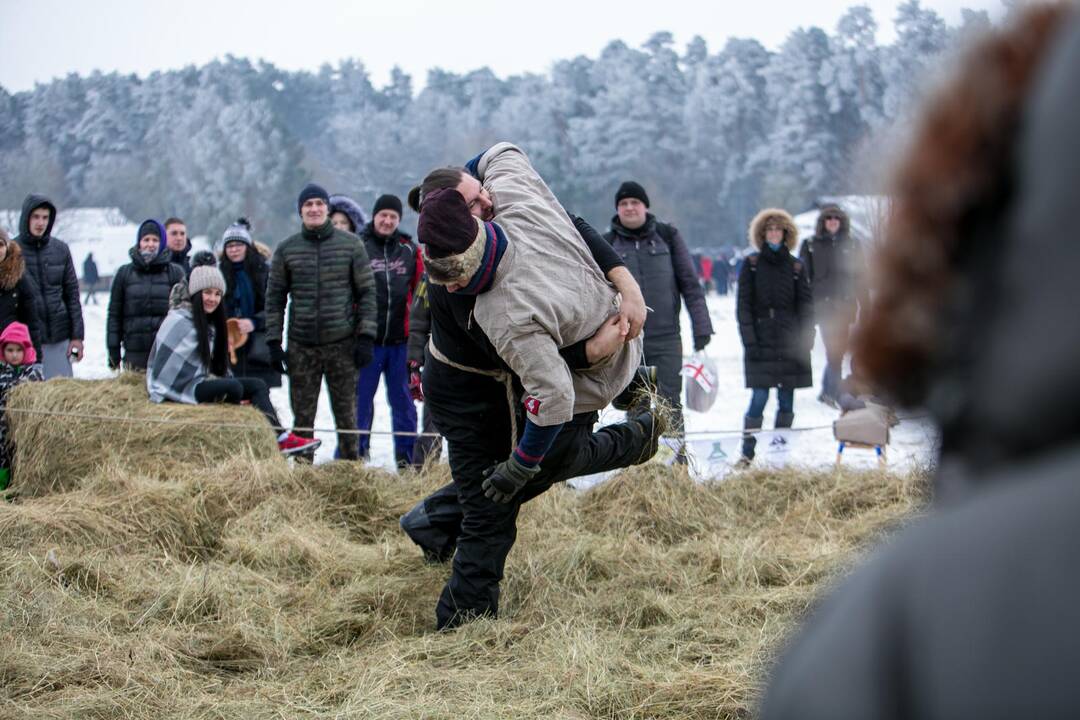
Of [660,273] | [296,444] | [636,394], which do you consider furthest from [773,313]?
[636,394]

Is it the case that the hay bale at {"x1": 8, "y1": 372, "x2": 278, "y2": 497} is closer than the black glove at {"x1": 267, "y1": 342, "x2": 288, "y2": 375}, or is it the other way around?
the hay bale at {"x1": 8, "y1": 372, "x2": 278, "y2": 497}

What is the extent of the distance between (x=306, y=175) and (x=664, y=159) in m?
19.4

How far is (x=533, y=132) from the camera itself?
68312 mm

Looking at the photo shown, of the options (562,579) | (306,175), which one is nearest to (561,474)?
(562,579)

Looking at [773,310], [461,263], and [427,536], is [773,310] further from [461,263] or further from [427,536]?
[461,263]

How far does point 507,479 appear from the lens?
409 centimetres

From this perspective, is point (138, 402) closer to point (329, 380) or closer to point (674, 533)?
point (329, 380)

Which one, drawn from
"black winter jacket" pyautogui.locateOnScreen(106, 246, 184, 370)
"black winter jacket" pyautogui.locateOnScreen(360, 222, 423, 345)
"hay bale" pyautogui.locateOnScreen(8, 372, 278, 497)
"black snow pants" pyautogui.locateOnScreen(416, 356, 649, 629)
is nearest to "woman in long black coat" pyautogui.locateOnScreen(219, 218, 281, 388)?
"black winter jacket" pyautogui.locateOnScreen(106, 246, 184, 370)

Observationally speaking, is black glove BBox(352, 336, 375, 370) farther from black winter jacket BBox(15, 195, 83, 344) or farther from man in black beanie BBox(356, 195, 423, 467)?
black winter jacket BBox(15, 195, 83, 344)

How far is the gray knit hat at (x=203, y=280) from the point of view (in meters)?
7.11

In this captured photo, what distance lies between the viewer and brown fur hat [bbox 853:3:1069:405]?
0.80m

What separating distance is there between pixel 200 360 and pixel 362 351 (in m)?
1.00

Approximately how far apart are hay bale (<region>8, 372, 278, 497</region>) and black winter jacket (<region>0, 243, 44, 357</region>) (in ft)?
4.24

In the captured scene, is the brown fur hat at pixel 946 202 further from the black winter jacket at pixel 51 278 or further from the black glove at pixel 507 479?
the black winter jacket at pixel 51 278
